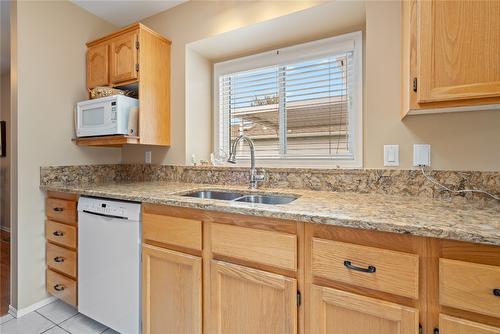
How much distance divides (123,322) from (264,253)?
1080mm

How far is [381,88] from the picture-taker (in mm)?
1434

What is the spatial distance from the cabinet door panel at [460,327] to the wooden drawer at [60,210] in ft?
6.91

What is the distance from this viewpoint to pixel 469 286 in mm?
737

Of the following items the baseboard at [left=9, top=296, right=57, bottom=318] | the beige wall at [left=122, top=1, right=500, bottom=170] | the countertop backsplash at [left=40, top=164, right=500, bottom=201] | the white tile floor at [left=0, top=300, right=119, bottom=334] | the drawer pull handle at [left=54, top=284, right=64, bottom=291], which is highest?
the beige wall at [left=122, top=1, right=500, bottom=170]

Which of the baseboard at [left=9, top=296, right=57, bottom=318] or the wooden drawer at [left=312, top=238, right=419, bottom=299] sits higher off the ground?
the wooden drawer at [left=312, top=238, right=419, bottom=299]

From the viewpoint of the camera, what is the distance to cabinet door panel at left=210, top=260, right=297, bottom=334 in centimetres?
103

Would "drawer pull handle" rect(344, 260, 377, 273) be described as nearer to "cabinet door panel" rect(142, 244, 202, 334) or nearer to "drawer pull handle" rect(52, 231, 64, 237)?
"cabinet door panel" rect(142, 244, 202, 334)

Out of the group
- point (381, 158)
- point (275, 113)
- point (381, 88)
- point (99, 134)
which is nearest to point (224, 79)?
point (275, 113)

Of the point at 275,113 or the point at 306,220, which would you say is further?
the point at 275,113

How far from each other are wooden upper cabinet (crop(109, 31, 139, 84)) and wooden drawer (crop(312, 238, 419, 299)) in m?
1.89

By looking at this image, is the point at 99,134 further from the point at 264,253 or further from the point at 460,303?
the point at 460,303

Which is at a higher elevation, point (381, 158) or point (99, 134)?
point (99, 134)

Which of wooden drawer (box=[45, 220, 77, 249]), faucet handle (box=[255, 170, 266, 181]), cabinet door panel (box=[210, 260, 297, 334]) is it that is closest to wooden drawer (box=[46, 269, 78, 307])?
wooden drawer (box=[45, 220, 77, 249])

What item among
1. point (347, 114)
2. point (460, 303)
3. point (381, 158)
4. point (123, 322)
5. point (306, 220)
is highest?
point (347, 114)
